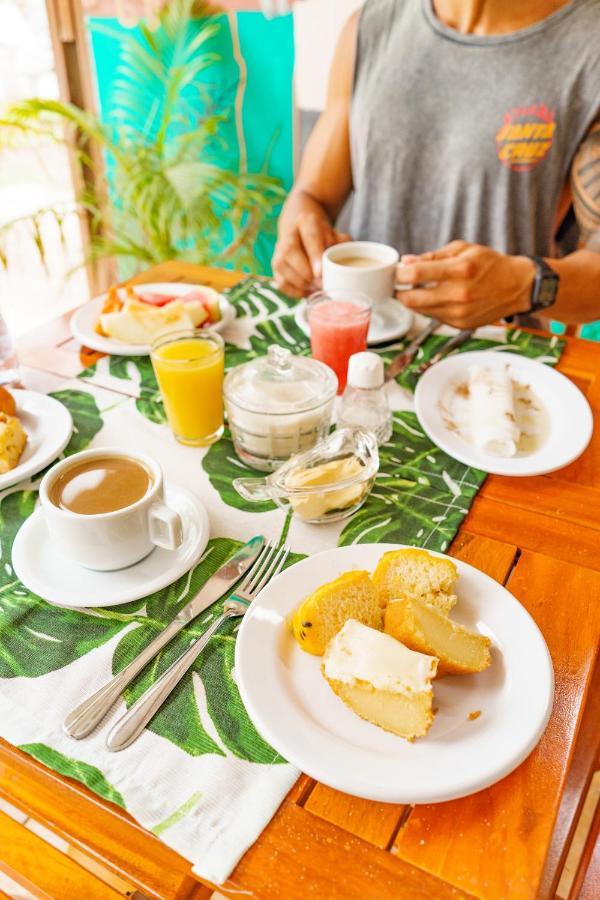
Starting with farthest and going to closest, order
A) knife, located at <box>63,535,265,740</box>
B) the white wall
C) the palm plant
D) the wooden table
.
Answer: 1. the palm plant
2. the white wall
3. knife, located at <box>63,535,265,740</box>
4. the wooden table

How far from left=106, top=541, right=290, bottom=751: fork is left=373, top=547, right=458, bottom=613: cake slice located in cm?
14

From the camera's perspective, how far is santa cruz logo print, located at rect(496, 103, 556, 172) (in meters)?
1.70

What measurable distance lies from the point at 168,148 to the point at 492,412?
2.24m

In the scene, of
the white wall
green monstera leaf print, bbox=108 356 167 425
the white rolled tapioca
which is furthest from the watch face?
the white wall

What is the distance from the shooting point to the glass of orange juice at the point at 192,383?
1028 mm

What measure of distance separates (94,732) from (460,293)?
3.37 ft

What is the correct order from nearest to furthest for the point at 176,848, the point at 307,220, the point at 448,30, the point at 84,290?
the point at 176,848
the point at 307,220
the point at 448,30
the point at 84,290

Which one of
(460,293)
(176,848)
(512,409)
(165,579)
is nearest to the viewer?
(176,848)

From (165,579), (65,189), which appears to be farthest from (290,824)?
(65,189)

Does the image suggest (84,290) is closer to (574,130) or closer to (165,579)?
(574,130)

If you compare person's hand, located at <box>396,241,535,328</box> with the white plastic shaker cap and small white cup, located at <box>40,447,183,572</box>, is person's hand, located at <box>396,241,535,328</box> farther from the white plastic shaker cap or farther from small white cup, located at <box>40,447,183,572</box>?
small white cup, located at <box>40,447,183,572</box>

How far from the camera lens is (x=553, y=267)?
1483 mm

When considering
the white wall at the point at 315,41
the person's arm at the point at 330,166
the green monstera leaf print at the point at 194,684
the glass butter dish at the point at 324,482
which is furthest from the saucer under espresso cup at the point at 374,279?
the white wall at the point at 315,41

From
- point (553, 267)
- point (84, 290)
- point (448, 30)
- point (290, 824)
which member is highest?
point (448, 30)
